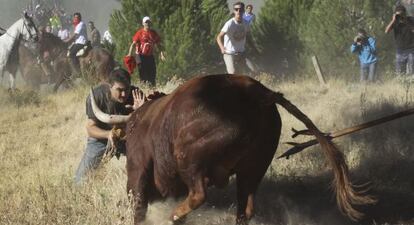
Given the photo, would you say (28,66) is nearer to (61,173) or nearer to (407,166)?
(61,173)

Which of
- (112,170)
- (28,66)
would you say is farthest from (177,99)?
(28,66)

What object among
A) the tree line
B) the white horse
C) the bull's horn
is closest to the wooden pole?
the tree line

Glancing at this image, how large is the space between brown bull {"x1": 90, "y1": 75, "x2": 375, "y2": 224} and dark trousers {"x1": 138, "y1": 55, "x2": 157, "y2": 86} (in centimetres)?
853

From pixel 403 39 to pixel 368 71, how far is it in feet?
3.31

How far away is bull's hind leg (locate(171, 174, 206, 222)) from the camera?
5328 mm

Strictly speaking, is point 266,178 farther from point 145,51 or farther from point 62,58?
point 62,58

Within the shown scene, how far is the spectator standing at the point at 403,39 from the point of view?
14508mm

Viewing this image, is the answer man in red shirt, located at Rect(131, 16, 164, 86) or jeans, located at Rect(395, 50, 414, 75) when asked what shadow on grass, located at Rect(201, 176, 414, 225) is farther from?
jeans, located at Rect(395, 50, 414, 75)

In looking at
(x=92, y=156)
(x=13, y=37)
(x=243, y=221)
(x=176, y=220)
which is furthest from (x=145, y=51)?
(x=176, y=220)

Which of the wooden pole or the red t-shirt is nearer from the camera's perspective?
the red t-shirt

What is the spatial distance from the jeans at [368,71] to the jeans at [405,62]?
483 millimetres

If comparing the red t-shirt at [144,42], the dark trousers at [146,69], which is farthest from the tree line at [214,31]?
the red t-shirt at [144,42]

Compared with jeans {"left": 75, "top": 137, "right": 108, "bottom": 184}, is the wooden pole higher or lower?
lower

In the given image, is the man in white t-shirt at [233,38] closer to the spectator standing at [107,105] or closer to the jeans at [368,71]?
the jeans at [368,71]
